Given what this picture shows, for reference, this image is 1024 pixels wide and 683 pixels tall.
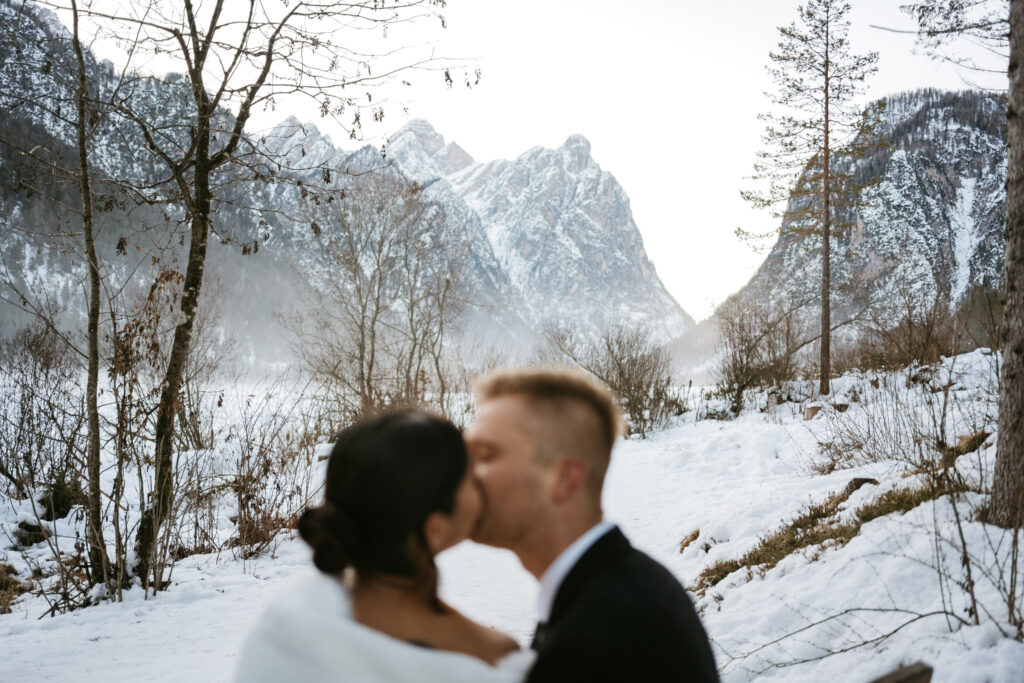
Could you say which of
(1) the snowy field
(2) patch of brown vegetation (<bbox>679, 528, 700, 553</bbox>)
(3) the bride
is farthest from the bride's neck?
(2) patch of brown vegetation (<bbox>679, 528, 700, 553</bbox>)

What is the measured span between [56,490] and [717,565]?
9.94 metres

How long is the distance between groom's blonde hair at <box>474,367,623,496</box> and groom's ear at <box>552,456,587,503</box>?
0.02 m

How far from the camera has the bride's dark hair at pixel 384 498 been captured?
101cm

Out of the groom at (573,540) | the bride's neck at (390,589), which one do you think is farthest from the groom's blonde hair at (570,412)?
the bride's neck at (390,589)

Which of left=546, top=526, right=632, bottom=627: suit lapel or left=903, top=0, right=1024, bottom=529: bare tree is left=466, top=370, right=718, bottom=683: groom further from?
left=903, top=0, right=1024, bottom=529: bare tree

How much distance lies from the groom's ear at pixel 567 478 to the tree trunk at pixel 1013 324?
12.1 ft

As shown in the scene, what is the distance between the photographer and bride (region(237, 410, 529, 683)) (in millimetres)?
950

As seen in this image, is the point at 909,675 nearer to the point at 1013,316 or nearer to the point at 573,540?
the point at 573,540

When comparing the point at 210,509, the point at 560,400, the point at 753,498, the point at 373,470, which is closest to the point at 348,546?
the point at 373,470

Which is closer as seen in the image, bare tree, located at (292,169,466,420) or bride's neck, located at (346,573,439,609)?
bride's neck, located at (346,573,439,609)

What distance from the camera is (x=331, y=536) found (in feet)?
3.33

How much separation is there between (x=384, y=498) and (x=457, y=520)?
0.16 meters

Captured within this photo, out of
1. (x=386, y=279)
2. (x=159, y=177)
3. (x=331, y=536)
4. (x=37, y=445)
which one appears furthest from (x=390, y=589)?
(x=386, y=279)

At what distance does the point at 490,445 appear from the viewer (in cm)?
126
